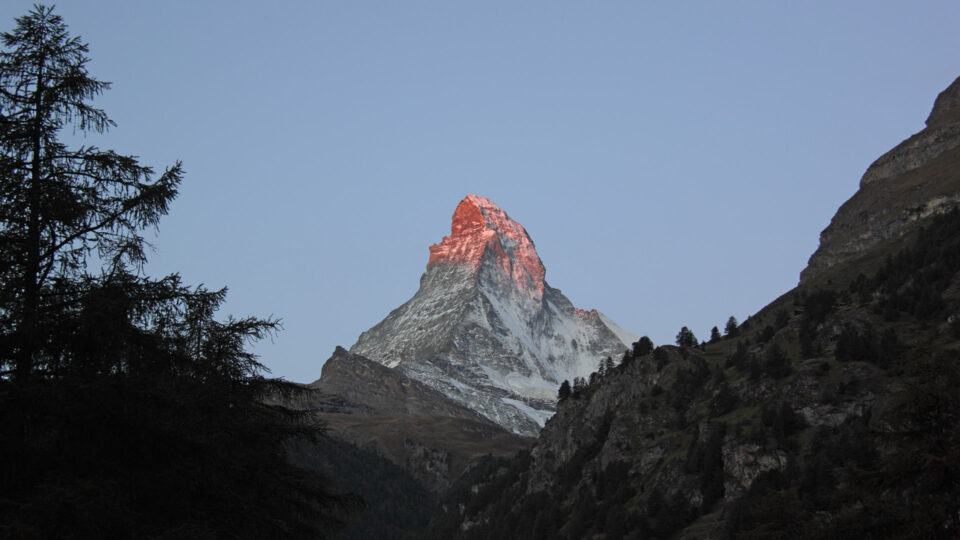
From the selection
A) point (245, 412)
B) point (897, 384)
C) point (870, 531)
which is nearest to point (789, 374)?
point (897, 384)

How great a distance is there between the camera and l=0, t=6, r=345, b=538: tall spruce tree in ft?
54.2

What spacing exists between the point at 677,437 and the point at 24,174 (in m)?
184

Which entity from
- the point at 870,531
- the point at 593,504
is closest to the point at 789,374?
the point at 593,504

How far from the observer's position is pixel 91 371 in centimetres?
1780

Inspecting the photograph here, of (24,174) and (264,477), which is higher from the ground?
(24,174)

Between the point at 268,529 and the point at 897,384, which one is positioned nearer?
the point at 268,529

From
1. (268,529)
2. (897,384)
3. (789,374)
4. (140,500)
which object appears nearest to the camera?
(140,500)

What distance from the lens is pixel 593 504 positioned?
645 ft

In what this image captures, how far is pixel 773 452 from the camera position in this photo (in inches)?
6029

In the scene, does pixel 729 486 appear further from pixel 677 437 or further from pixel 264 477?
pixel 264 477

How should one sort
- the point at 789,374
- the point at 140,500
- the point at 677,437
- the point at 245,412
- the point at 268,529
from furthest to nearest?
the point at 677,437
the point at 789,374
the point at 245,412
the point at 268,529
the point at 140,500

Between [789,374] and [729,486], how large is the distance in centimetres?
3120

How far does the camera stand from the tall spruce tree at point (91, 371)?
16516 millimetres

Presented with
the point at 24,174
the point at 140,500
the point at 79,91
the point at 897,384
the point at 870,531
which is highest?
the point at 897,384
